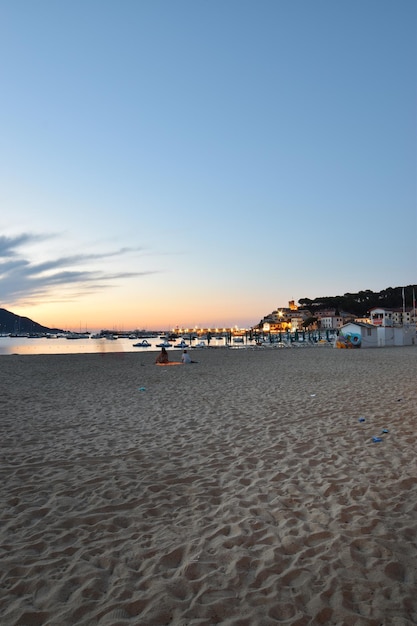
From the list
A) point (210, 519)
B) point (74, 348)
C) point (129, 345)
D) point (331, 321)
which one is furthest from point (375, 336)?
point (331, 321)

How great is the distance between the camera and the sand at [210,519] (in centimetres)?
327

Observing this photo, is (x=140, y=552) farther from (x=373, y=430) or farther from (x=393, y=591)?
(x=373, y=430)

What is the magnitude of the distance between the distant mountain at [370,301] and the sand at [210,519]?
148 m

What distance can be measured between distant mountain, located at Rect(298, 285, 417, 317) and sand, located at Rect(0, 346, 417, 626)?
14825cm

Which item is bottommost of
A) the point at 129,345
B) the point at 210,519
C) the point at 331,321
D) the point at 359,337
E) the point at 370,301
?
the point at 129,345

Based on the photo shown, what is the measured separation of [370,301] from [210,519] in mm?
174186

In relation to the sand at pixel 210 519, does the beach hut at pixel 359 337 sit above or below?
above

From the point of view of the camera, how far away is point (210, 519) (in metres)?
4.73

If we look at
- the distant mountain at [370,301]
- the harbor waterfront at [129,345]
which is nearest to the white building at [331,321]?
the distant mountain at [370,301]

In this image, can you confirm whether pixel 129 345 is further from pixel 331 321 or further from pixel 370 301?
pixel 370 301


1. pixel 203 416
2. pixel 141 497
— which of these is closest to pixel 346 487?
pixel 141 497

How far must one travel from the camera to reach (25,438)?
8.34 meters

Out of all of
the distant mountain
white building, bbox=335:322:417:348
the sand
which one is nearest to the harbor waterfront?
white building, bbox=335:322:417:348

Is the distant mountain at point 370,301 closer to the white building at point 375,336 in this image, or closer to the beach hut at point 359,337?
the white building at point 375,336
